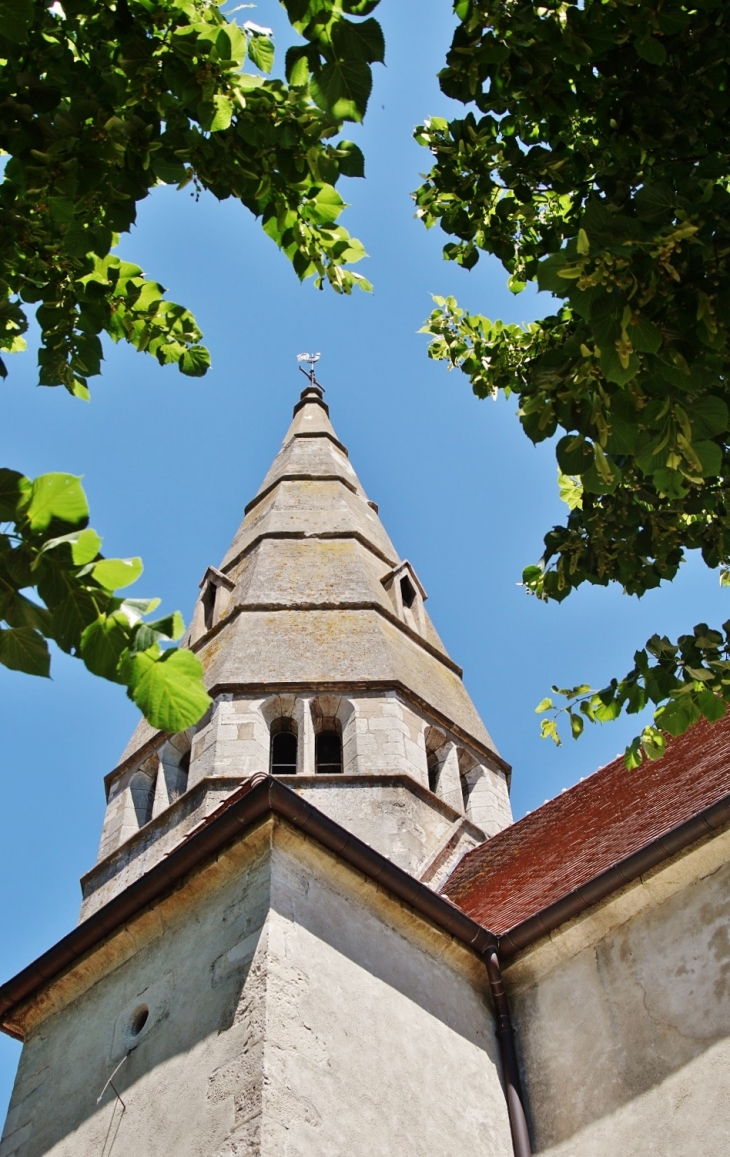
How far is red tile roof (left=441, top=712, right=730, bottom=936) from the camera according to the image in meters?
7.61

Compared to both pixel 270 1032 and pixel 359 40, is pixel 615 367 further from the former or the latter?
pixel 270 1032

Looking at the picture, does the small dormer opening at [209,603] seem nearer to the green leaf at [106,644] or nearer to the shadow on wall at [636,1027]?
the shadow on wall at [636,1027]

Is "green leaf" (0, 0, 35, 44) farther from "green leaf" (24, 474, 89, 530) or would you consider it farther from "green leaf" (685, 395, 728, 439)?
"green leaf" (685, 395, 728, 439)

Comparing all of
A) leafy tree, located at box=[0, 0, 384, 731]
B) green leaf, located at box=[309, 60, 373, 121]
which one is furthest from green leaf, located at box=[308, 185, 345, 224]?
green leaf, located at box=[309, 60, 373, 121]

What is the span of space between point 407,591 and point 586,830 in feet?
22.5

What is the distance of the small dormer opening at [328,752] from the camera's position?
38.8ft

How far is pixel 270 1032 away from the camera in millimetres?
5531

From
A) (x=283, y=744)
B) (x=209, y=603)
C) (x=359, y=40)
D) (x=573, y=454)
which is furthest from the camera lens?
(x=209, y=603)

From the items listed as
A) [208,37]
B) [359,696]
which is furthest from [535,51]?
[359,696]

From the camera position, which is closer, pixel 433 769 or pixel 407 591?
pixel 433 769

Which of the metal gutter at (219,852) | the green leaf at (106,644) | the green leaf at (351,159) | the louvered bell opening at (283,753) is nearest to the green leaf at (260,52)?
the green leaf at (351,159)

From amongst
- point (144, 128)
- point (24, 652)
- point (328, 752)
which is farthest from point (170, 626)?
point (328, 752)

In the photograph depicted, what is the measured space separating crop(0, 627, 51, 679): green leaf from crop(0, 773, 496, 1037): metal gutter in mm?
3921

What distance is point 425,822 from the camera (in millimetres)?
10789
